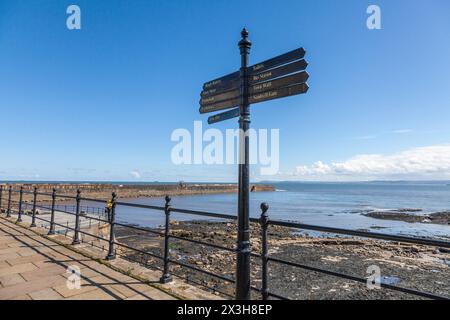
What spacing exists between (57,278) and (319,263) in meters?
15.2

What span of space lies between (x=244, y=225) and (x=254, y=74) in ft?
5.66

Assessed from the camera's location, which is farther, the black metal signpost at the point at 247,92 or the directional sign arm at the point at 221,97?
the directional sign arm at the point at 221,97

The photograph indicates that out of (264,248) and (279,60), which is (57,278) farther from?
(279,60)

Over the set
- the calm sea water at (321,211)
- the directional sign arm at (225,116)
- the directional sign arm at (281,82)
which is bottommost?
the calm sea water at (321,211)

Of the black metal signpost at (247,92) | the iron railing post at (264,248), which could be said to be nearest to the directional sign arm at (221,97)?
the black metal signpost at (247,92)

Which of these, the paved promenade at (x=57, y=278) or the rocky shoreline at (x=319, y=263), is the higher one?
the paved promenade at (x=57, y=278)

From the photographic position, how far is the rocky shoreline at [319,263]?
11.9m

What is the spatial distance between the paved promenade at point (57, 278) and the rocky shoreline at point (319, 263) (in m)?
4.65

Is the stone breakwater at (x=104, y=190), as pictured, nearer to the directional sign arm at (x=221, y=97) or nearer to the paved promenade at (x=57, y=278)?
the paved promenade at (x=57, y=278)

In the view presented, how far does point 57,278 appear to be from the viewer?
4137 mm

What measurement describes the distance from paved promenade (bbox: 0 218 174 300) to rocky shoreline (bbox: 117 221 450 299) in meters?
4.65

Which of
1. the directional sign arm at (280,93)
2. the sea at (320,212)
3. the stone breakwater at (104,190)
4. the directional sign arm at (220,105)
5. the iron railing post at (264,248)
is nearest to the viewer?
the directional sign arm at (280,93)
